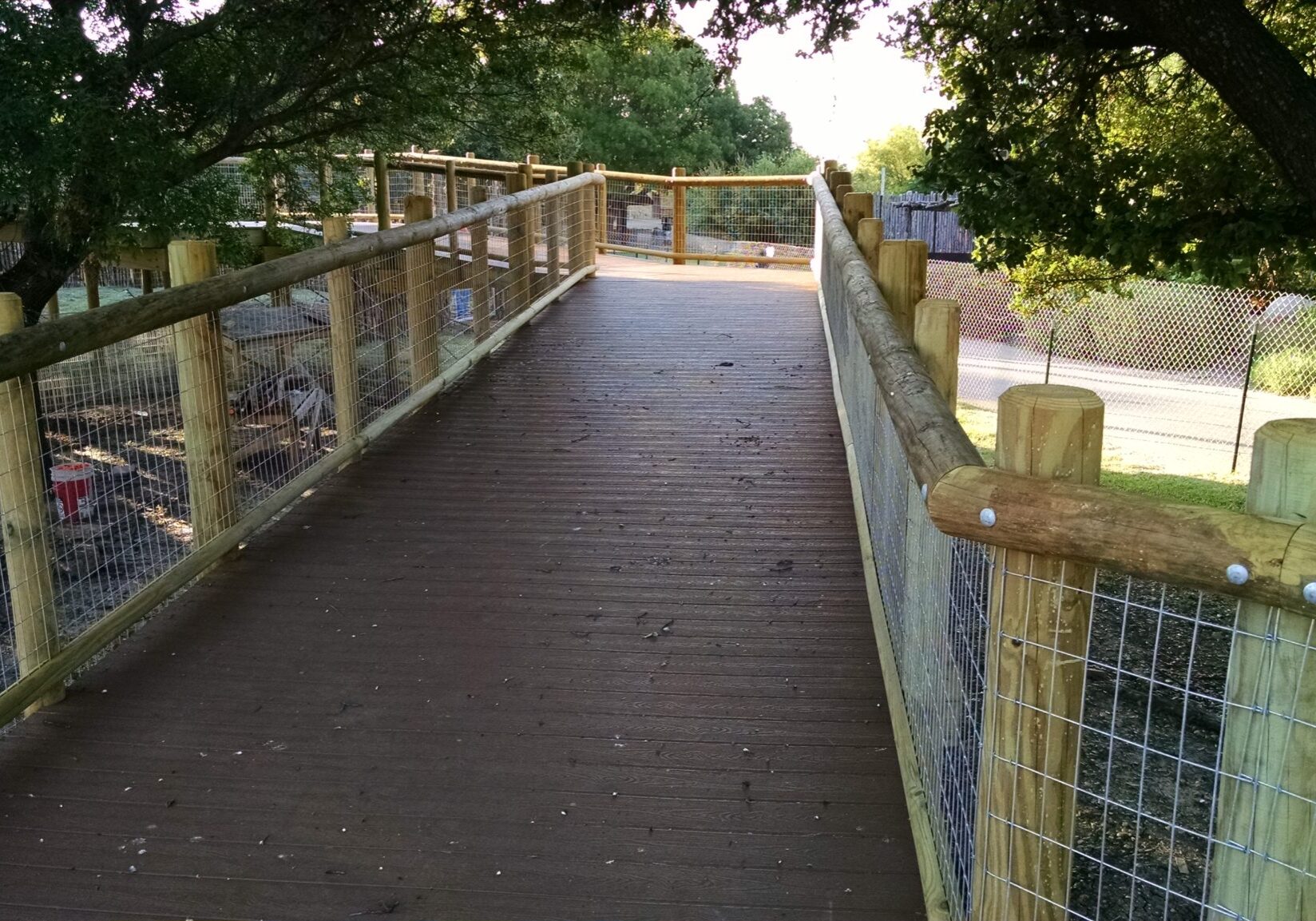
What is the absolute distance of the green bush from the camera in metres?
15.4

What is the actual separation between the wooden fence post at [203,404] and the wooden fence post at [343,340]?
1.16 metres

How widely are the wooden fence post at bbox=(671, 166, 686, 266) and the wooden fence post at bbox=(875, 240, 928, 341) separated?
495 inches

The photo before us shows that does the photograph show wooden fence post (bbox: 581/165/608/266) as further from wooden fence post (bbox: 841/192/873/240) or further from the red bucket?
the red bucket

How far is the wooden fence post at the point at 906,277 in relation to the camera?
450cm

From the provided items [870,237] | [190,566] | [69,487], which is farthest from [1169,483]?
[190,566]

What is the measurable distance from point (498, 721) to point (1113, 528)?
96.9 inches

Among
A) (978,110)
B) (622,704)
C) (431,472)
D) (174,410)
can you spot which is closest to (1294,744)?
(622,704)

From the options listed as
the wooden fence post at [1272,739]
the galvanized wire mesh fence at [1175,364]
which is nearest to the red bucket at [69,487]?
the wooden fence post at [1272,739]

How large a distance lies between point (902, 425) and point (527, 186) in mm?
8295

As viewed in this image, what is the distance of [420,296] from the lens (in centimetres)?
743

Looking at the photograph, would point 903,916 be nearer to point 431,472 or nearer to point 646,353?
point 431,472

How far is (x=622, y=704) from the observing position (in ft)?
13.0

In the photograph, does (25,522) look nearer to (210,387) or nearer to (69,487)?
(210,387)

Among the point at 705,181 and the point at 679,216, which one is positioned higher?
the point at 705,181
